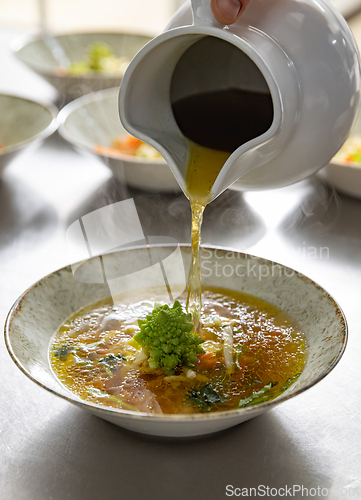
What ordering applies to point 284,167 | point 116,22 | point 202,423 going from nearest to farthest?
point 202,423 < point 284,167 < point 116,22

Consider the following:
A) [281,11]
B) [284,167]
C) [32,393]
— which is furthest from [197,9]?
[32,393]

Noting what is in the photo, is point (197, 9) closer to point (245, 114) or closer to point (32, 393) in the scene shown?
point (245, 114)

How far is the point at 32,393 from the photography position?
1.10m

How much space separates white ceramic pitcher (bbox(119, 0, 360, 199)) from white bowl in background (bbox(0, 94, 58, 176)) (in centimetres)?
117

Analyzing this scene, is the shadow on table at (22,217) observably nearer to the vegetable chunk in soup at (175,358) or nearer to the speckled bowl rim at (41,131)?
the speckled bowl rim at (41,131)

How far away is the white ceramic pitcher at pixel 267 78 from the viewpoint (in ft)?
2.97

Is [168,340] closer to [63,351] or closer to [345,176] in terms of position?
[63,351]

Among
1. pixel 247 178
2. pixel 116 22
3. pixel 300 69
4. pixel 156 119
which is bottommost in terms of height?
pixel 116 22

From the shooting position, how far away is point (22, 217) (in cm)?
180

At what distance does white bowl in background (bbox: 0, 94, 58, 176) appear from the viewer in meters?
2.15

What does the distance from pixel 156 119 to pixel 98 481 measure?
0.63 m

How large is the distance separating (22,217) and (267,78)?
3.73 ft

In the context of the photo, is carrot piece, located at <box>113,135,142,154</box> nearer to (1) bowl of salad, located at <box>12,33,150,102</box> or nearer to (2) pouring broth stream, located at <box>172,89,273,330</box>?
(1) bowl of salad, located at <box>12,33,150,102</box>

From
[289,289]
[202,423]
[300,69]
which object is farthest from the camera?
[289,289]
